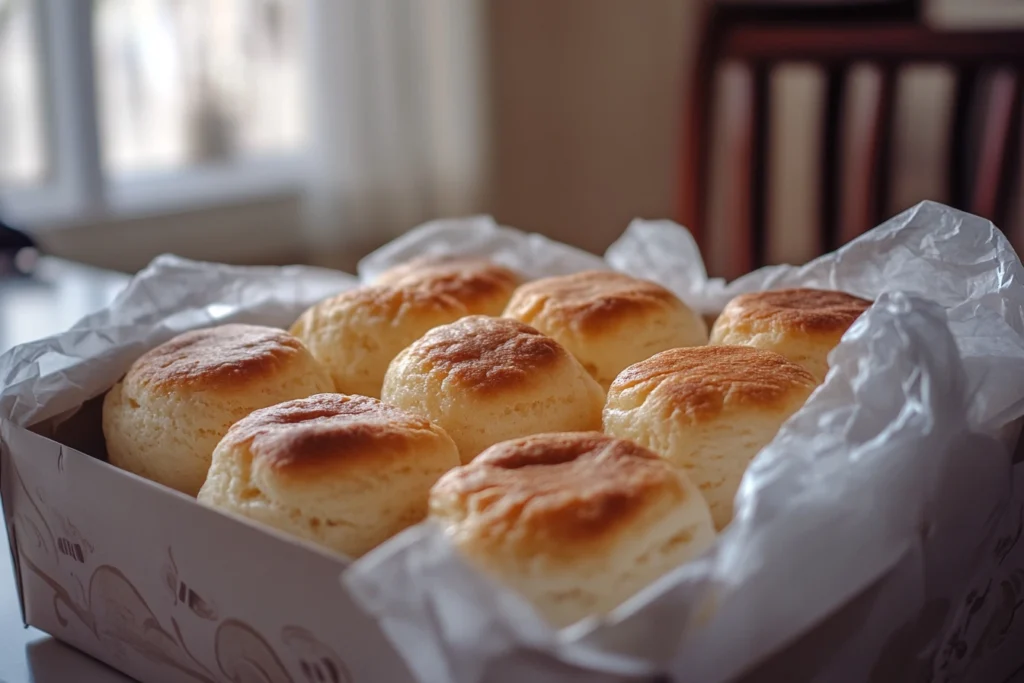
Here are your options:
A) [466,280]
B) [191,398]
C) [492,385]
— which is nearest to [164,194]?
[466,280]

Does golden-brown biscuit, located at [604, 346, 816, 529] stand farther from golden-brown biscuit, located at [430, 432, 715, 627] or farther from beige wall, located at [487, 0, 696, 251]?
beige wall, located at [487, 0, 696, 251]

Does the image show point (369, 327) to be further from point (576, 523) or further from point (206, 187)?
point (206, 187)

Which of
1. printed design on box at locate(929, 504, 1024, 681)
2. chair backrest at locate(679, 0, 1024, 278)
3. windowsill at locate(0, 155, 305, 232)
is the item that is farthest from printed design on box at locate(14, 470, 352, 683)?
windowsill at locate(0, 155, 305, 232)

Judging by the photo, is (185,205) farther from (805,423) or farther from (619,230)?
(805,423)

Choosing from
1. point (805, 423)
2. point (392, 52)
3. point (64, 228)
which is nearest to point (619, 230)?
point (392, 52)

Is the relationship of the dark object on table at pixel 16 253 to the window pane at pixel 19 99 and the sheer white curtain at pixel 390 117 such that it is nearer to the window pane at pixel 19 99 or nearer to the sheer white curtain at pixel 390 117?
the window pane at pixel 19 99

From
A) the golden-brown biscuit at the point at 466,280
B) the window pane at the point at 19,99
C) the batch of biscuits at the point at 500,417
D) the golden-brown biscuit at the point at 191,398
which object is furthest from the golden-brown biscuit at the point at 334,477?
the window pane at the point at 19,99
